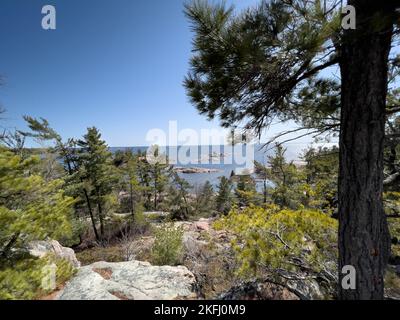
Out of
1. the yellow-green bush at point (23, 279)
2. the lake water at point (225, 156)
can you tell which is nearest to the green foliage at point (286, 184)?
the lake water at point (225, 156)

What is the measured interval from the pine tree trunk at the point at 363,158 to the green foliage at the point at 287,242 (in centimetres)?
101

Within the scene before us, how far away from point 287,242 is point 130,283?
3.17 m

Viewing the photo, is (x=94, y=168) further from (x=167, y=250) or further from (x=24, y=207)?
(x=24, y=207)

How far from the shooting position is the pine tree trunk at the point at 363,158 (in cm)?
196

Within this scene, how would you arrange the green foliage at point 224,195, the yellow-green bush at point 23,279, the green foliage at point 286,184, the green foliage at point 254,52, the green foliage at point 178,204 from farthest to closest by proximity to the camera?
1. the green foliage at point 224,195
2. the green foliage at point 178,204
3. the green foliage at point 286,184
4. the yellow-green bush at point 23,279
5. the green foliage at point 254,52

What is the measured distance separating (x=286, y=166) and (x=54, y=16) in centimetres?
1503

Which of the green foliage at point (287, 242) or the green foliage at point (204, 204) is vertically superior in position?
the green foliage at point (287, 242)

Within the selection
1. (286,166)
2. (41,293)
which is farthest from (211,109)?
(286,166)

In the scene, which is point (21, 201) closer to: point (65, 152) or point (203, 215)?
point (65, 152)

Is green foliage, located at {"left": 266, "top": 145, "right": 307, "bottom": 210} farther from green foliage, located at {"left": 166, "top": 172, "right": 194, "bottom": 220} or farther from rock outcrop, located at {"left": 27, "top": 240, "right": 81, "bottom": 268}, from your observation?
rock outcrop, located at {"left": 27, "top": 240, "right": 81, "bottom": 268}

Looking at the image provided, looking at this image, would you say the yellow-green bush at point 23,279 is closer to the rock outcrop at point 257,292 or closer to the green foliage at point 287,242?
the rock outcrop at point 257,292

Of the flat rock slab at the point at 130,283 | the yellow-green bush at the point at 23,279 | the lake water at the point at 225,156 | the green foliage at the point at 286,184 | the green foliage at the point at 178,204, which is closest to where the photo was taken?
the yellow-green bush at the point at 23,279

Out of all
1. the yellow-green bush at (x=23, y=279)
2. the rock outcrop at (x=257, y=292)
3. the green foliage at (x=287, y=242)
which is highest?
the green foliage at (x=287, y=242)

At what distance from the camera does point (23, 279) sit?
2.79m
